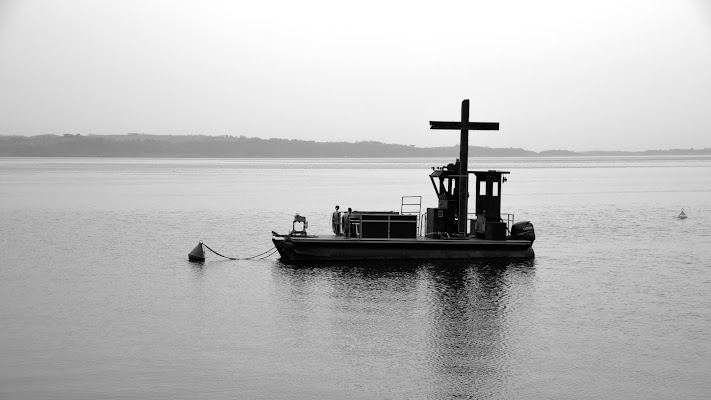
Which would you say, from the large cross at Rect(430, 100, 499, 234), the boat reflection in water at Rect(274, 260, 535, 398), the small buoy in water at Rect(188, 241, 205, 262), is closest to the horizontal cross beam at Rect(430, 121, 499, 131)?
the large cross at Rect(430, 100, 499, 234)

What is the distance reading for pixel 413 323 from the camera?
22219 mm

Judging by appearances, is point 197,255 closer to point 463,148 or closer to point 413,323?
point 463,148

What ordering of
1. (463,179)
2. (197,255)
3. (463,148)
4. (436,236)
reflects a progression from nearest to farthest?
1. (436,236)
2. (463,179)
3. (463,148)
4. (197,255)

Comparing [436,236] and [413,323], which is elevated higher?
[436,236]

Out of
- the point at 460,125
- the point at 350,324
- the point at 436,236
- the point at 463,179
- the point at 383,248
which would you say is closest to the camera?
the point at 350,324

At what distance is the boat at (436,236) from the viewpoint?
3284cm

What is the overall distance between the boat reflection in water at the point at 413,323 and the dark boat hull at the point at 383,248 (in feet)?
1.49

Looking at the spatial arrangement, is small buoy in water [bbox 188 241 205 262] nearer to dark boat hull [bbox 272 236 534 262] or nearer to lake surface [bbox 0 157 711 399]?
lake surface [bbox 0 157 711 399]

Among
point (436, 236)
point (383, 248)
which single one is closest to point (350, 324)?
point (383, 248)

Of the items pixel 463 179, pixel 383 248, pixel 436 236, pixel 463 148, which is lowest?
pixel 383 248

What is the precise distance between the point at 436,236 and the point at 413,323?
12109 mm

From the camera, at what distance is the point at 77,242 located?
43.6 meters

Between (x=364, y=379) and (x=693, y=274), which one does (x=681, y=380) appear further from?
(x=693, y=274)

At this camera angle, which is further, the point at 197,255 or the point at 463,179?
the point at 197,255
